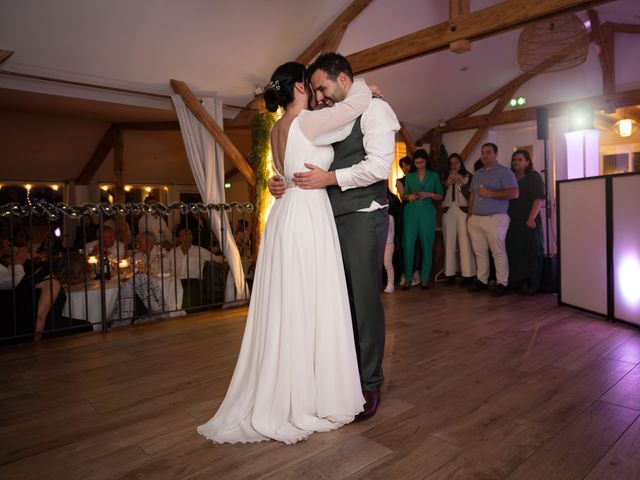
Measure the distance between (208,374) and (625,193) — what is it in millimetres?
3279

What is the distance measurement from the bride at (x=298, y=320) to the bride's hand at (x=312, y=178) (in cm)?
4

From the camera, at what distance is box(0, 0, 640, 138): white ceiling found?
15.9ft

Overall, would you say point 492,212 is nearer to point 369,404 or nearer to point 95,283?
point 369,404

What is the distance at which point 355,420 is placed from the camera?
2.04m

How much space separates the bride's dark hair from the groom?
0.07 meters

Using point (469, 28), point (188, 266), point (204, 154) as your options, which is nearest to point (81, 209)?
point (188, 266)

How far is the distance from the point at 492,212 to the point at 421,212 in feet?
3.13

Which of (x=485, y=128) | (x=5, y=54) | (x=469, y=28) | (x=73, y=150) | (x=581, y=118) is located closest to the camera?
(x=469, y=28)

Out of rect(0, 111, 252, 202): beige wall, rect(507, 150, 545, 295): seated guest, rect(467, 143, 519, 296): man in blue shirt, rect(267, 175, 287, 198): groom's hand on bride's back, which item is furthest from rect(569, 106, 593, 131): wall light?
rect(0, 111, 252, 202): beige wall

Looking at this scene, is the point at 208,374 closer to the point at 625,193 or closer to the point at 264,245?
the point at 264,245

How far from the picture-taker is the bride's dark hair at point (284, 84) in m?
2.01

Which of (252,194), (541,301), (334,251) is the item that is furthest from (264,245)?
(252,194)

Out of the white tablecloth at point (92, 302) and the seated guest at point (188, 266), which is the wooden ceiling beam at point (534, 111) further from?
the white tablecloth at point (92, 302)

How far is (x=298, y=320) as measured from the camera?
1.90 metres
